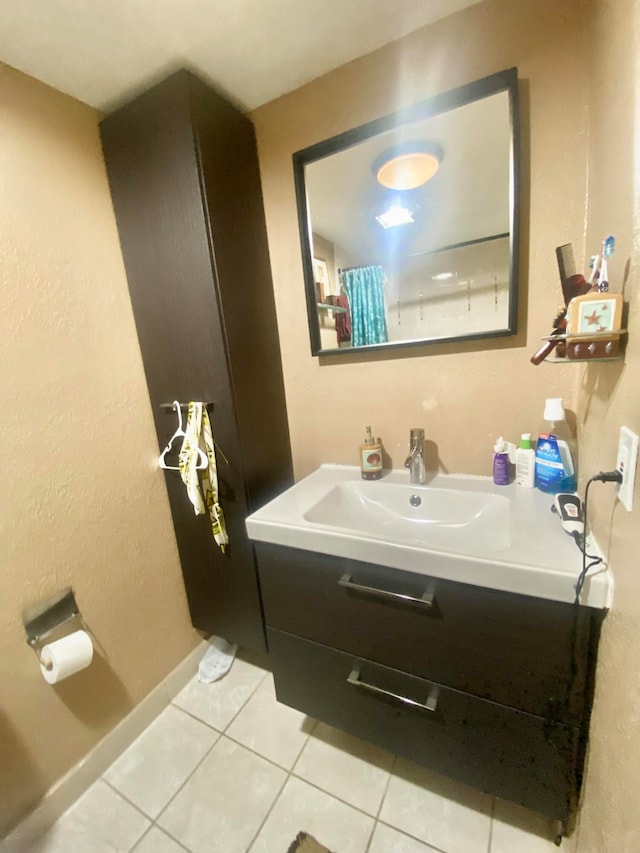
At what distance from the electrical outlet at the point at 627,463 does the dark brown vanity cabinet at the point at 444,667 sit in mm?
244

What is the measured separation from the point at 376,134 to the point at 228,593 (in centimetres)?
156

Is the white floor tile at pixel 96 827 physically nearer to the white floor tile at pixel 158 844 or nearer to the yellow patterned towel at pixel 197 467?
the white floor tile at pixel 158 844

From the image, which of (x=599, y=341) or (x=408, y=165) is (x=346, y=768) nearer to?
(x=599, y=341)

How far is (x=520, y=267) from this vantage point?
0.92m

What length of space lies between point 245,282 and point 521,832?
1.70 m

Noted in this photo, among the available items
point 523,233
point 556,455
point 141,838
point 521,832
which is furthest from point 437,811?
point 523,233

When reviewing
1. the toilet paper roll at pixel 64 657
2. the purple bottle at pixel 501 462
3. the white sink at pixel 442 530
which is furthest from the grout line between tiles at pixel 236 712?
the purple bottle at pixel 501 462

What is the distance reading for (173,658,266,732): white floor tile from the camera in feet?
4.06

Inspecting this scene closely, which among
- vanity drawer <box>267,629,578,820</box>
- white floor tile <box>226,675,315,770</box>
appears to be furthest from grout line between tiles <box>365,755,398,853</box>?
white floor tile <box>226,675,315,770</box>

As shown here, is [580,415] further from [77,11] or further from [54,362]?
[77,11]

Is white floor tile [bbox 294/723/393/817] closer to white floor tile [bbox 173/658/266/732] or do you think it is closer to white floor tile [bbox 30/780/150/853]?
white floor tile [bbox 173/658/266/732]

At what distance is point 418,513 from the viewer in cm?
106

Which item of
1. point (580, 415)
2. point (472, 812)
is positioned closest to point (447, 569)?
point (580, 415)

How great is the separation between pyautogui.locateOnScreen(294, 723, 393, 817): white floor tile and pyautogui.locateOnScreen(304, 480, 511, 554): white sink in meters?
0.71
